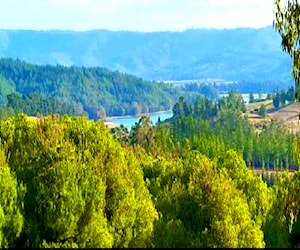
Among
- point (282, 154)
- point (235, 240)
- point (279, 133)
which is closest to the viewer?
point (235, 240)

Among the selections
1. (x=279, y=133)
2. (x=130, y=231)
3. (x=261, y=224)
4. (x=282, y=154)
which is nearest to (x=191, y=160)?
(x=261, y=224)

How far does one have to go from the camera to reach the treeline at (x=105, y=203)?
22.6 meters

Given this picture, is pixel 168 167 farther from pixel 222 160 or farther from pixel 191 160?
pixel 191 160

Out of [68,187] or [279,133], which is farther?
[279,133]

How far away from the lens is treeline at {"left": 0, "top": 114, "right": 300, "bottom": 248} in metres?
22.6

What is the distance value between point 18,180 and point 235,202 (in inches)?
340

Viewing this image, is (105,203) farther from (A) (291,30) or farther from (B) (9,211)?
(A) (291,30)

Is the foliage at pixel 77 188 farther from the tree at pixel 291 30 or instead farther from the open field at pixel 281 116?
the open field at pixel 281 116

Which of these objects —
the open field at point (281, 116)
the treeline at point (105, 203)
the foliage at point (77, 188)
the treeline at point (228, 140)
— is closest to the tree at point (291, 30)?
the treeline at point (105, 203)

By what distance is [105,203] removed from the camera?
24531 millimetres

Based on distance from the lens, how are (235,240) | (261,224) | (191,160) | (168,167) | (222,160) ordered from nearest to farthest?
1. (235,240)
2. (261,224)
3. (191,160)
4. (222,160)
5. (168,167)

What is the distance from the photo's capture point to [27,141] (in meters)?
29.2

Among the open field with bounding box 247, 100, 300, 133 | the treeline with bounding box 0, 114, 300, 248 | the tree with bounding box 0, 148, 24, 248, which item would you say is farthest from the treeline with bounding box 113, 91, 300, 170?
the tree with bounding box 0, 148, 24, 248

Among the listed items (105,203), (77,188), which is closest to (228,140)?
(105,203)
